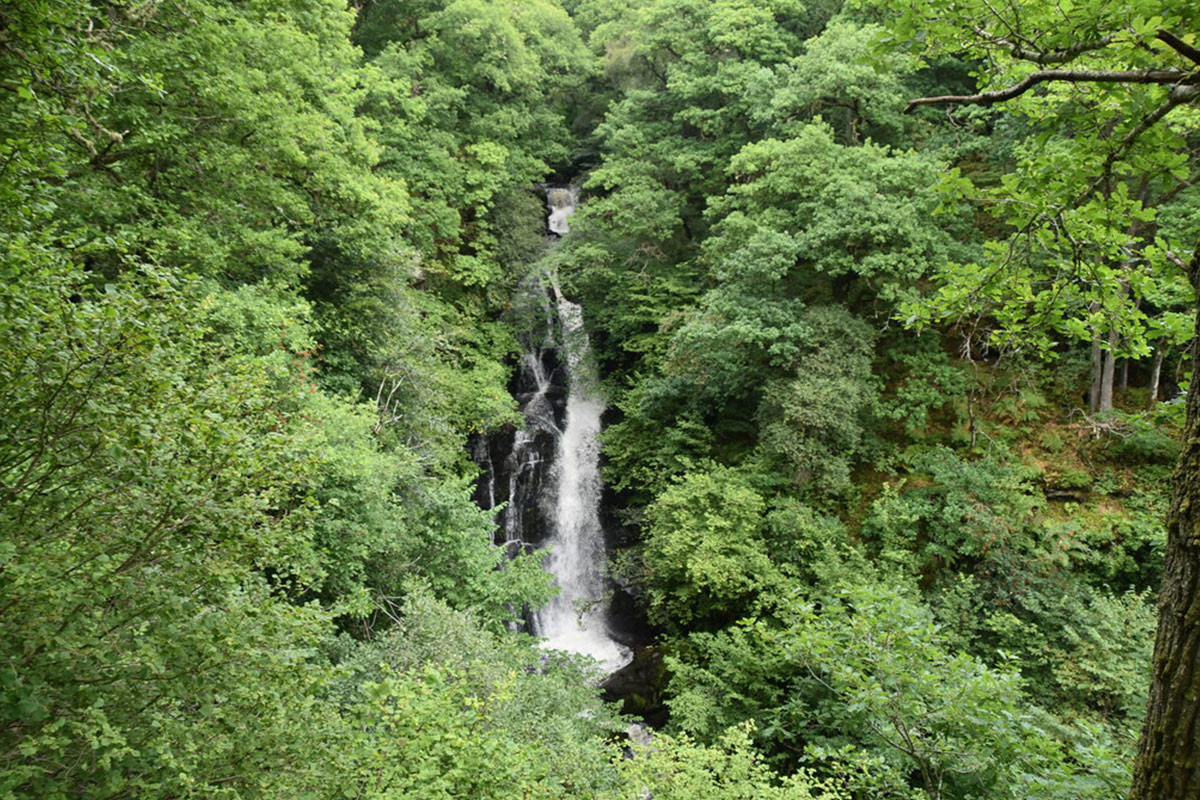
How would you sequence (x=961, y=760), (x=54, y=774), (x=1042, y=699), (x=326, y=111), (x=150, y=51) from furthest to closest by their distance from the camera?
(x=326, y=111) → (x=1042, y=699) → (x=150, y=51) → (x=961, y=760) → (x=54, y=774)

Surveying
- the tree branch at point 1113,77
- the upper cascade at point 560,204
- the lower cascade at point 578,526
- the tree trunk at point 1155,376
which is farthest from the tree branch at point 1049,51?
the upper cascade at point 560,204

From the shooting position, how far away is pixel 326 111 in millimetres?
9812

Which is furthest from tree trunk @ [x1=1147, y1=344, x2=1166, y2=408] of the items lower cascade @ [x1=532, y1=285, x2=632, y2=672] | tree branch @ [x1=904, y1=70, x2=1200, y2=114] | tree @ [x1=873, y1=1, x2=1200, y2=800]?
lower cascade @ [x1=532, y1=285, x2=632, y2=672]

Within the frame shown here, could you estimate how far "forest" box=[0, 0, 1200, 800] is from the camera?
111 inches

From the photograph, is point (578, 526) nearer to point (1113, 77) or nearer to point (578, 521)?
point (578, 521)

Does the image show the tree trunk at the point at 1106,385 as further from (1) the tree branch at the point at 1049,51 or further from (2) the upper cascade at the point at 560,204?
(2) the upper cascade at the point at 560,204

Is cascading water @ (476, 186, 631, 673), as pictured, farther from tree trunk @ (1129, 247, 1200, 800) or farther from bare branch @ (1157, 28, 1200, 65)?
bare branch @ (1157, 28, 1200, 65)

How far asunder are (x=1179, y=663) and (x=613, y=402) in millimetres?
13754

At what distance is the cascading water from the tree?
10.3 metres

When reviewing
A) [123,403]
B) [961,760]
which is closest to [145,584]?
[123,403]

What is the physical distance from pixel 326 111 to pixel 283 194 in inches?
105

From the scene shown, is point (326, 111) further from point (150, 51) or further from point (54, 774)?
point (54, 774)

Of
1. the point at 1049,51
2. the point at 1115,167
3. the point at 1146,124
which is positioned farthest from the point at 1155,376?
the point at 1049,51

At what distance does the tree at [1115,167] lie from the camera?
1.65 meters
